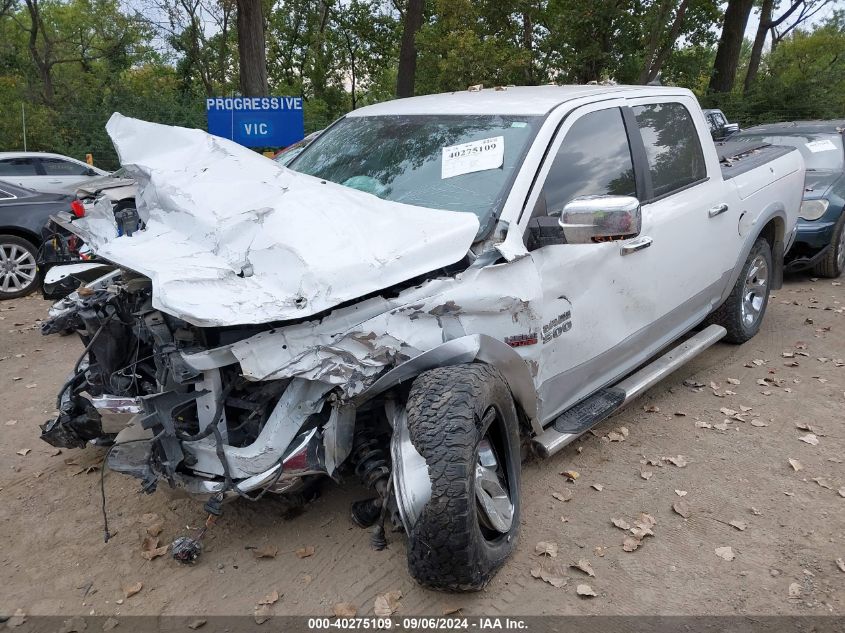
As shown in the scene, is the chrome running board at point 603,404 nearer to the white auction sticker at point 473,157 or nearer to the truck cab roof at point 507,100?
the white auction sticker at point 473,157

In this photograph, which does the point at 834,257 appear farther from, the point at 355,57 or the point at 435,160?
the point at 355,57

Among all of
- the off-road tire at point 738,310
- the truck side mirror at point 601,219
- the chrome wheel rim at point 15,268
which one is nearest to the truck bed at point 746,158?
the off-road tire at point 738,310

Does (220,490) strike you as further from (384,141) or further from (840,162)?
(840,162)

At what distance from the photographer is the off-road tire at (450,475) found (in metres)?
2.66

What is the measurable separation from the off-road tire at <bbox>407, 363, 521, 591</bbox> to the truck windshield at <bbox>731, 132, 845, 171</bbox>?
719cm

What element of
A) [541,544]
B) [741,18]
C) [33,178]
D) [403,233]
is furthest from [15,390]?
[741,18]

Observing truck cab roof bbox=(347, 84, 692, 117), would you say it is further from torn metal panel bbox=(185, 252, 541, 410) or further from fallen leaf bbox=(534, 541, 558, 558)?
fallen leaf bbox=(534, 541, 558, 558)

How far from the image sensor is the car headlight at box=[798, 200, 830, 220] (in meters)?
7.74

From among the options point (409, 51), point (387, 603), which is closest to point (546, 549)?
point (387, 603)

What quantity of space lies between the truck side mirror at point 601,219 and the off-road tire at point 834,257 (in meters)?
5.93

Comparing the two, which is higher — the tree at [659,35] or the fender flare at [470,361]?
the tree at [659,35]

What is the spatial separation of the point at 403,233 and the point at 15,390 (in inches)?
153

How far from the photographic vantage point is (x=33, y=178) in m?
11.4

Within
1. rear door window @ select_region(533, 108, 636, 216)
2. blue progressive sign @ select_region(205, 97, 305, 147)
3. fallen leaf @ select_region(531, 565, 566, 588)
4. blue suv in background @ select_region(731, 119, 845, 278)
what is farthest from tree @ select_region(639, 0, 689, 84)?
fallen leaf @ select_region(531, 565, 566, 588)
